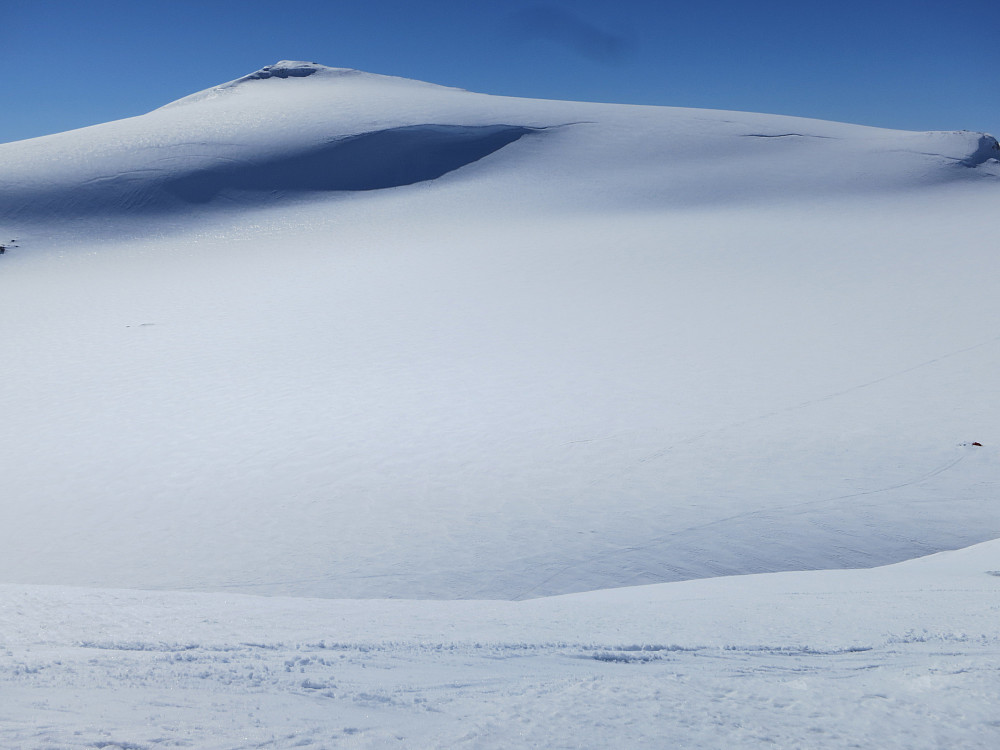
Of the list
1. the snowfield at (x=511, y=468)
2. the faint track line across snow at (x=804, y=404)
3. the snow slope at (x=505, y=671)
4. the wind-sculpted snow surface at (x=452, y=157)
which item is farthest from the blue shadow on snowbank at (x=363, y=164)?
the snow slope at (x=505, y=671)

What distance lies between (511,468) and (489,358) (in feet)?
12.3

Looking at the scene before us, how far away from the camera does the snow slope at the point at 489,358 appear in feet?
17.3

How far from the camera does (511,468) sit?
6.34m

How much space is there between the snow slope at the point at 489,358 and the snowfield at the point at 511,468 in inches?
2.1

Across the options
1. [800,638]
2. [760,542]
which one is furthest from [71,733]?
[760,542]

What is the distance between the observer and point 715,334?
1046 centimetres

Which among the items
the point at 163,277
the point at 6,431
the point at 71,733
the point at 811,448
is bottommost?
the point at 71,733

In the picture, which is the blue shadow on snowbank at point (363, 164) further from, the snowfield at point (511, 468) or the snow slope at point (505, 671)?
the snow slope at point (505, 671)

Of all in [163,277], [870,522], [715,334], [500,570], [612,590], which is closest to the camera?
[612,590]

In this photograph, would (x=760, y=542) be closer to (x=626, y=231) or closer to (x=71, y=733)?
(x=71, y=733)

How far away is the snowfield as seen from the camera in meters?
2.33

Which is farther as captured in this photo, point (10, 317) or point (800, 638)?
point (10, 317)

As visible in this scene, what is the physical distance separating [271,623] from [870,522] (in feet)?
13.7

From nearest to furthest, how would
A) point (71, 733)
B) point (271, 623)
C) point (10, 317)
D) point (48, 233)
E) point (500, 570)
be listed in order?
point (71, 733)
point (271, 623)
point (500, 570)
point (10, 317)
point (48, 233)
